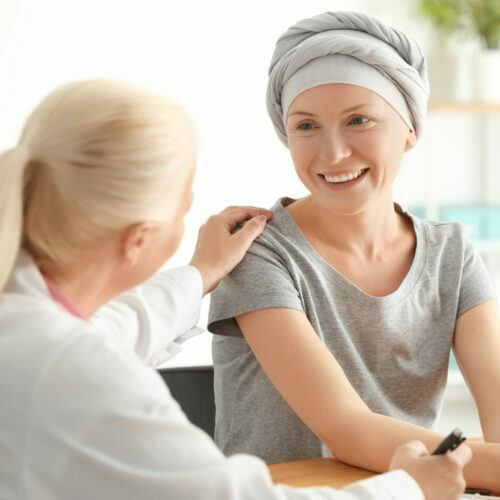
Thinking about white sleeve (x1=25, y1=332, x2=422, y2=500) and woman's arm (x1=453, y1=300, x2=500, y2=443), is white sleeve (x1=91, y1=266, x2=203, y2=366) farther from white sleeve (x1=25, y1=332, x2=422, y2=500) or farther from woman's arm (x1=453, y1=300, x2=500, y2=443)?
woman's arm (x1=453, y1=300, x2=500, y2=443)

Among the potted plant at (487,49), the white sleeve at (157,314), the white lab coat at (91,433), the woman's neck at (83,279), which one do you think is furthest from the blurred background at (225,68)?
the white lab coat at (91,433)

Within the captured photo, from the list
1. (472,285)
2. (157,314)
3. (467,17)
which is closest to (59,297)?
(157,314)

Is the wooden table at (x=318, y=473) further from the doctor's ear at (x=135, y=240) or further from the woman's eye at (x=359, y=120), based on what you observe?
the woman's eye at (x=359, y=120)

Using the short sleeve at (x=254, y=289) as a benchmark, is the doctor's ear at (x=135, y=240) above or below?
above

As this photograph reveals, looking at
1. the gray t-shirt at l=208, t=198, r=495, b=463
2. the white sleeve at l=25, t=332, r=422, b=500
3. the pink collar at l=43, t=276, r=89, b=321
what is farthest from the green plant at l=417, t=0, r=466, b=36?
the white sleeve at l=25, t=332, r=422, b=500

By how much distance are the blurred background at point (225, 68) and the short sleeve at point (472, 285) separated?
193 centimetres

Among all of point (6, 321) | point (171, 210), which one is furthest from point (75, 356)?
point (171, 210)

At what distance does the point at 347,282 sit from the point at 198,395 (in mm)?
396

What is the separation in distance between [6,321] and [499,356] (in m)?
0.95

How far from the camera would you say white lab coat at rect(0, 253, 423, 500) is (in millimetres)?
799

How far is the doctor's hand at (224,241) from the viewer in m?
1.47

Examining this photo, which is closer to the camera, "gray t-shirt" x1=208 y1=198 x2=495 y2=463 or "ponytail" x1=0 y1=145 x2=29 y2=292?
"ponytail" x1=0 y1=145 x2=29 y2=292

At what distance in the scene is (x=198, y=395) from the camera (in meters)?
1.66

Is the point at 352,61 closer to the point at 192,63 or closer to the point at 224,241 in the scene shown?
the point at 224,241
